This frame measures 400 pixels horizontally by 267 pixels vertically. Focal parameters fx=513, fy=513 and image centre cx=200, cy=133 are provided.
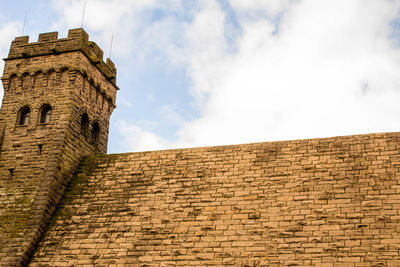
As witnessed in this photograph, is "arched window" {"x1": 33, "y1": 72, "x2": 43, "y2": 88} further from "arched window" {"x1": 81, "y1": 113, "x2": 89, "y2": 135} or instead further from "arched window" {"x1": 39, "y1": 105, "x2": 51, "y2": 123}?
"arched window" {"x1": 81, "y1": 113, "x2": 89, "y2": 135}

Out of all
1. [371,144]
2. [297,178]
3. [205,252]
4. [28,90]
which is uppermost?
[28,90]

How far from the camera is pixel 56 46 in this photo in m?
22.3

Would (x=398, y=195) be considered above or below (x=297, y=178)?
below

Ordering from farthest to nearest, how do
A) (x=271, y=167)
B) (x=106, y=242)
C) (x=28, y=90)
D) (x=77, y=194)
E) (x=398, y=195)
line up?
(x=28, y=90)
(x=77, y=194)
(x=271, y=167)
(x=106, y=242)
(x=398, y=195)

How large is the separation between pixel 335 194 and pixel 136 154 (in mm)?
7978

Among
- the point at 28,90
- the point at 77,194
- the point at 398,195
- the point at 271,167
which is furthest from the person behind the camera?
the point at 28,90

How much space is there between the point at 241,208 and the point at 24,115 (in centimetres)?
1072

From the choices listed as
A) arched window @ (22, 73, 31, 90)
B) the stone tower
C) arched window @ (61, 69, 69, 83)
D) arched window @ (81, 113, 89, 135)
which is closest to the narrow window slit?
the stone tower

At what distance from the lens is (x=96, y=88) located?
23.0 metres

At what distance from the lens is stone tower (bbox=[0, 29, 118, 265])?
18391 millimetres

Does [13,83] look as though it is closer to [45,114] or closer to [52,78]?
[52,78]

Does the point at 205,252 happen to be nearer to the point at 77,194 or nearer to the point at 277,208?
the point at 277,208

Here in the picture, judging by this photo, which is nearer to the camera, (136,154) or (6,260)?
(6,260)

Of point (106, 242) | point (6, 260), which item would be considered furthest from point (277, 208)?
point (6, 260)
